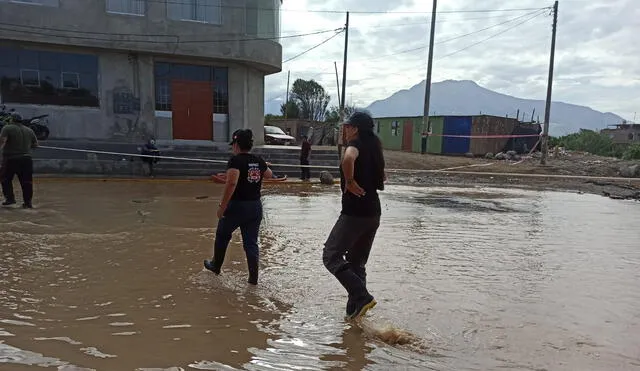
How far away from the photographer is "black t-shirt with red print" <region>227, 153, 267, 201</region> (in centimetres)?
484

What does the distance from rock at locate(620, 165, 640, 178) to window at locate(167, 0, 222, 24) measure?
17.1 metres

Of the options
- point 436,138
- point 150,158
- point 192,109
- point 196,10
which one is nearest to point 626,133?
point 436,138

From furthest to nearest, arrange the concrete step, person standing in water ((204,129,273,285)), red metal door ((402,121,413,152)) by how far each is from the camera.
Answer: red metal door ((402,121,413,152))
the concrete step
person standing in water ((204,129,273,285))

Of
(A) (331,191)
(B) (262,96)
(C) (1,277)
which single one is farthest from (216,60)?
(C) (1,277)

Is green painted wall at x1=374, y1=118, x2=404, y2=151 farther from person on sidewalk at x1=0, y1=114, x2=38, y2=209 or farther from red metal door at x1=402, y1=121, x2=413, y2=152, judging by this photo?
person on sidewalk at x1=0, y1=114, x2=38, y2=209

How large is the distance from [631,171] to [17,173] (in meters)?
20.8

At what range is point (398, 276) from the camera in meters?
5.61

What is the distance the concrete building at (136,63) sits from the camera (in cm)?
1681

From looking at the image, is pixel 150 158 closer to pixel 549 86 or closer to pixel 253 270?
pixel 253 270

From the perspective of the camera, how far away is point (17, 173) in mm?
8883

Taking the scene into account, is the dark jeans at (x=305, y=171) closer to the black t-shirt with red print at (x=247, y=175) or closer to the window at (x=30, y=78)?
the window at (x=30, y=78)

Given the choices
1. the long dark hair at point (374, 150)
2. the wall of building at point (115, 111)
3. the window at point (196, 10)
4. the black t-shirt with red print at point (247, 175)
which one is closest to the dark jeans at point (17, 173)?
the black t-shirt with red print at point (247, 175)

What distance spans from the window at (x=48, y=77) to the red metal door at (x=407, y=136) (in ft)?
71.7

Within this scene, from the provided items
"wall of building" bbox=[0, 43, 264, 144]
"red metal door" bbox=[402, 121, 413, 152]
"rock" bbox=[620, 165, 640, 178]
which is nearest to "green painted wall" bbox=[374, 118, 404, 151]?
"red metal door" bbox=[402, 121, 413, 152]
